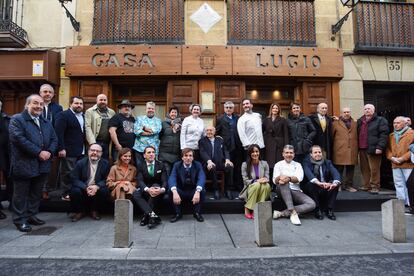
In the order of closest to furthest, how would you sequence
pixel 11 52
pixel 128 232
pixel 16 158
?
pixel 128 232
pixel 16 158
pixel 11 52

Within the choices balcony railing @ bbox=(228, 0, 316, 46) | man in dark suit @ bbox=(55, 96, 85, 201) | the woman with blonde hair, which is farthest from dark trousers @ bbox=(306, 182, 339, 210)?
man in dark suit @ bbox=(55, 96, 85, 201)

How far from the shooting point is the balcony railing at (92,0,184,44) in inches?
299

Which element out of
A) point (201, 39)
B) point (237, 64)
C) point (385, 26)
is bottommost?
point (237, 64)

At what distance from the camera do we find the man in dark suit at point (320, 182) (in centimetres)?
520

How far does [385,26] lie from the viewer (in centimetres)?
805

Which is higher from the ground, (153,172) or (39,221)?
(153,172)

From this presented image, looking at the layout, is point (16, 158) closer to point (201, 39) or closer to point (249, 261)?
point (249, 261)

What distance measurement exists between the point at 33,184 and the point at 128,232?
2088 millimetres

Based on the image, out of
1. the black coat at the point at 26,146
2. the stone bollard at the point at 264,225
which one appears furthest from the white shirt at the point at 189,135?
the black coat at the point at 26,146

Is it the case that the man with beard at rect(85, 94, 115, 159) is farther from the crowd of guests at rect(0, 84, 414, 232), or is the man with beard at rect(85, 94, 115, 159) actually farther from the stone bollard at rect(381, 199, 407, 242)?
the stone bollard at rect(381, 199, 407, 242)

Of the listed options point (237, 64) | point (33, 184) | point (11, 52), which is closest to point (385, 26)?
point (237, 64)

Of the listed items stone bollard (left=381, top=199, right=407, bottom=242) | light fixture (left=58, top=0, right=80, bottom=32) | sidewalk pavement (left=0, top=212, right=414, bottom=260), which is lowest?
sidewalk pavement (left=0, top=212, right=414, bottom=260)

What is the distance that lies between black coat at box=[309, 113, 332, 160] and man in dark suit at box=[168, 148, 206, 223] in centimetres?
296

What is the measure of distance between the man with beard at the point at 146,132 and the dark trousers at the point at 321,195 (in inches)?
121
